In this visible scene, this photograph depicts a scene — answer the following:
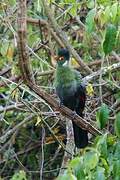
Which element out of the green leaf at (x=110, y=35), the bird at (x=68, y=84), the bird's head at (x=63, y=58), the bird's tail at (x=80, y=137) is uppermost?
the green leaf at (x=110, y=35)

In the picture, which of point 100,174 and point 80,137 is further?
point 80,137

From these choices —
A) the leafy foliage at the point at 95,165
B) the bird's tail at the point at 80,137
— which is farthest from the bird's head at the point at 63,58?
the leafy foliage at the point at 95,165

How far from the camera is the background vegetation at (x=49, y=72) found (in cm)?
314

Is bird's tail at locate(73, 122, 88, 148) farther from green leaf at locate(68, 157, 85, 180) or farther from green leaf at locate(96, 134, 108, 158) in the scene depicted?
green leaf at locate(68, 157, 85, 180)

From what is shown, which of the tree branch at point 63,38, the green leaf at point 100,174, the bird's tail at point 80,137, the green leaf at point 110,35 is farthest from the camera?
the tree branch at point 63,38

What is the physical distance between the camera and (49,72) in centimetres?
396

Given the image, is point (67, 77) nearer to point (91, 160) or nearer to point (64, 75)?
point (64, 75)

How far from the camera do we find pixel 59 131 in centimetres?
455

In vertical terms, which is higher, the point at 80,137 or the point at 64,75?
the point at 64,75

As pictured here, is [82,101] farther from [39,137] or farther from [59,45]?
[39,137]

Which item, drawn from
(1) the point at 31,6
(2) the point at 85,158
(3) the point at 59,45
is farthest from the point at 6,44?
(2) the point at 85,158

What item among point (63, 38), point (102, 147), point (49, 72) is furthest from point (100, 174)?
point (49, 72)

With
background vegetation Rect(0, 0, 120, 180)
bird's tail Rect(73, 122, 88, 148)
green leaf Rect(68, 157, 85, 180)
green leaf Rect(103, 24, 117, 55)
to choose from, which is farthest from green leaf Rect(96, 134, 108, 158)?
bird's tail Rect(73, 122, 88, 148)

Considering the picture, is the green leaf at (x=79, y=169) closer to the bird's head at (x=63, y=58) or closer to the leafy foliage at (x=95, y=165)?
the leafy foliage at (x=95, y=165)
